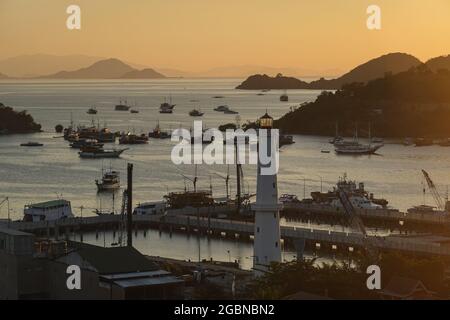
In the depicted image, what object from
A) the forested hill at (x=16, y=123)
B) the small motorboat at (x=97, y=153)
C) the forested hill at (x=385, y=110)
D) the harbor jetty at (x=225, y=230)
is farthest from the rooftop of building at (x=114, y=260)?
the forested hill at (x=16, y=123)

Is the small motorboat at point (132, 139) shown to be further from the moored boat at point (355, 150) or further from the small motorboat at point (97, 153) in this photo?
the moored boat at point (355, 150)

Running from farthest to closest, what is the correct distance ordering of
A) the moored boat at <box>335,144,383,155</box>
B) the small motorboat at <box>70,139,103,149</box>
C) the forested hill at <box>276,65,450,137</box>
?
the forested hill at <box>276,65,450,137</box> < the moored boat at <box>335,144,383,155</box> < the small motorboat at <box>70,139,103,149</box>

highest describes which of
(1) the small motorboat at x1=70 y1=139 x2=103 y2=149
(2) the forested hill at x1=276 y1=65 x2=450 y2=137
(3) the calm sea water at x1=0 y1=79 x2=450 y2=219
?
(2) the forested hill at x1=276 y1=65 x2=450 y2=137

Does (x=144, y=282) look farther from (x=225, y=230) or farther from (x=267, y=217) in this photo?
(x=225, y=230)

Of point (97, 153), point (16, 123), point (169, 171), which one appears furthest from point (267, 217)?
point (16, 123)

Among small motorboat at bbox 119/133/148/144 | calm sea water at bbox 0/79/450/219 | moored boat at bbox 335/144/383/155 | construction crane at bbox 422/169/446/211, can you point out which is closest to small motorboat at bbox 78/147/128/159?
calm sea water at bbox 0/79/450/219

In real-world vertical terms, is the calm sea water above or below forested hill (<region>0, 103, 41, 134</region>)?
below

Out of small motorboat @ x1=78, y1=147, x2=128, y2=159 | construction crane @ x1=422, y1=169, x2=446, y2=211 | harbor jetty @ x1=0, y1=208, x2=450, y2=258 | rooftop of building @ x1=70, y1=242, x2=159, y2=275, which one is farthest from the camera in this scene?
small motorboat @ x1=78, y1=147, x2=128, y2=159

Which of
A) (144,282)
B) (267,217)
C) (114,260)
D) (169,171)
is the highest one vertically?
(267,217)

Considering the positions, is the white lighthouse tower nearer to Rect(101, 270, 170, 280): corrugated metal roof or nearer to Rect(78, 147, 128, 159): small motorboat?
Rect(101, 270, 170, 280): corrugated metal roof

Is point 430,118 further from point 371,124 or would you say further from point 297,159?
point 297,159
